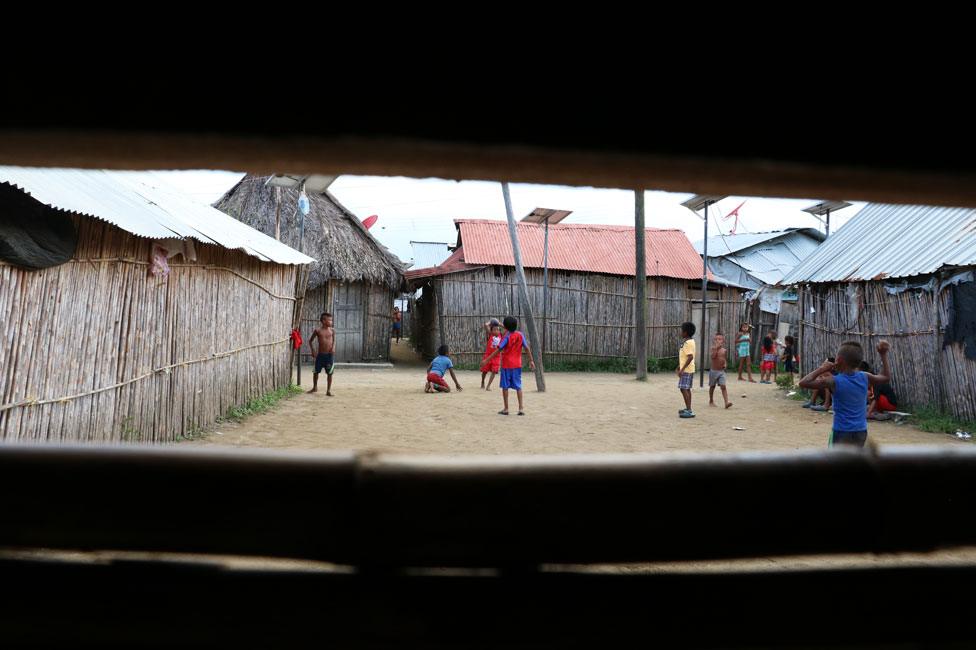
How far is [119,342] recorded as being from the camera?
5801 millimetres

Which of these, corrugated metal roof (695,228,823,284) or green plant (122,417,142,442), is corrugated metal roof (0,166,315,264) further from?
corrugated metal roof (695,228,823,284)

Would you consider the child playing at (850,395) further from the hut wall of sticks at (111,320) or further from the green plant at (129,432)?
the green plant at (129,432)

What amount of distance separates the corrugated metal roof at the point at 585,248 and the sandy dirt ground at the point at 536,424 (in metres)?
6.22

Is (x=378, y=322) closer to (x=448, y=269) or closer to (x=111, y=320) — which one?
(x=448, y=269)

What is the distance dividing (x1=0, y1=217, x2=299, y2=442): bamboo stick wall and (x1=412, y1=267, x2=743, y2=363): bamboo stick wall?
9609 millimetres

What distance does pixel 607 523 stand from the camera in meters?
1.09

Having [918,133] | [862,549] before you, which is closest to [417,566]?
[862,549]

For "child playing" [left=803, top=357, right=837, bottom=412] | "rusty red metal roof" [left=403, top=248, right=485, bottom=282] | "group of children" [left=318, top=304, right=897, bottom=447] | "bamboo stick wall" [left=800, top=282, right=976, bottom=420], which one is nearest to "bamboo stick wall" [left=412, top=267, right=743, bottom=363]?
"rusty red metal roof" [left=403, top=248, right=485, bottom=282]

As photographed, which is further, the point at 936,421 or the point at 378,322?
the point at 378,322

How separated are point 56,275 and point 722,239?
23.9 meters

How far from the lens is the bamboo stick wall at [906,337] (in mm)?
9242

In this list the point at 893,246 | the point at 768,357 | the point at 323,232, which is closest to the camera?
the point at 893,246

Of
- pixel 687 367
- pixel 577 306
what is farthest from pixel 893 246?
pixel 577 306

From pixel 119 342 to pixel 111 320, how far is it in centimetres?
29
